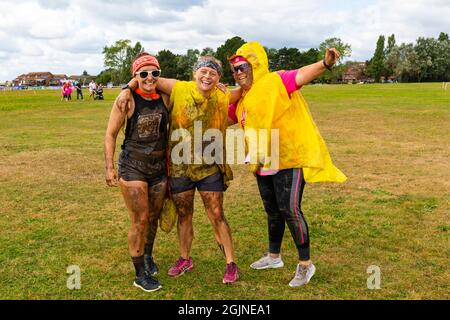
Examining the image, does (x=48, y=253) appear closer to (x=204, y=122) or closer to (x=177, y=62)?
(x=204, y=122)

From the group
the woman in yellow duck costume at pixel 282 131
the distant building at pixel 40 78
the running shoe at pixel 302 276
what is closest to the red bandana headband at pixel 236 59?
the woman in yellow duck costume at pixel 282 131

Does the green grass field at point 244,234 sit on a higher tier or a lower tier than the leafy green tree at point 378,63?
lower

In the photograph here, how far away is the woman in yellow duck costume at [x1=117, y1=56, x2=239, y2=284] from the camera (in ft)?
13.6

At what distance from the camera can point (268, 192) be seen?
4449 mm

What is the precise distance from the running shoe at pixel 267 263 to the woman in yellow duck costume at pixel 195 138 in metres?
0.40

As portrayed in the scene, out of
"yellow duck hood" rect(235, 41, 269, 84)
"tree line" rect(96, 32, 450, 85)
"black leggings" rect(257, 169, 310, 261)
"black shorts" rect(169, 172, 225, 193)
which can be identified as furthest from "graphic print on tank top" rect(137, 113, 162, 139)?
"tree line" rect(96, 32, 450, 85)

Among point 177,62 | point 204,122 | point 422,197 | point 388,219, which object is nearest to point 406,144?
point 422,197

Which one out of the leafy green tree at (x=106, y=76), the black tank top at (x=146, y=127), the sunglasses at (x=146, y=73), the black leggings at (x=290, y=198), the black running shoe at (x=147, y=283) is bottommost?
the black running shoe at (x=147, y=283)

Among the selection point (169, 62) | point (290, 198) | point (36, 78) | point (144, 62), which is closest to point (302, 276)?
point (290, 198)

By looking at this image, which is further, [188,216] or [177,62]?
[177,62]

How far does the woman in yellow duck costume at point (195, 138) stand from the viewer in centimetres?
414

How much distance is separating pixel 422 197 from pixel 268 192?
4.05m

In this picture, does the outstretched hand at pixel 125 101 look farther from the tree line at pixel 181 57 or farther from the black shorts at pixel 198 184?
the tree line at pixel 181 57
